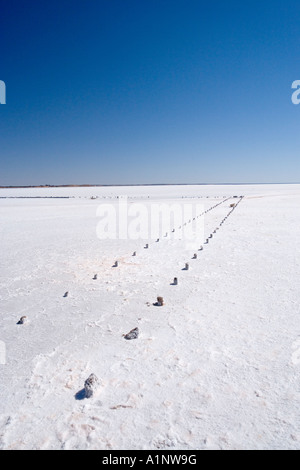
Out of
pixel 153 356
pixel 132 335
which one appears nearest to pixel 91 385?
pixel 153 356

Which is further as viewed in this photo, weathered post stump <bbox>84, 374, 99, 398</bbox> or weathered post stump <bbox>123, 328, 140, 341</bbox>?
weathered post stump <bbox>123, 328, 140, 341</bbox>

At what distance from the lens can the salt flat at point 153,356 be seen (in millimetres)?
1998

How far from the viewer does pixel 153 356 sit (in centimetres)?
286

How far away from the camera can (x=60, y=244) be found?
27.1ft

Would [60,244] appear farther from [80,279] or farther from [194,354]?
[194,354]

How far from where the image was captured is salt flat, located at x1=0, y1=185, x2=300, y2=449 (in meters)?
2.00

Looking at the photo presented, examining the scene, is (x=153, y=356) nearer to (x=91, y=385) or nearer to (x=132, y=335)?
(x=132, y=335)

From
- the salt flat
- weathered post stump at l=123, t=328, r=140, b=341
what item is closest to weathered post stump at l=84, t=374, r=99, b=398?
the salt flat

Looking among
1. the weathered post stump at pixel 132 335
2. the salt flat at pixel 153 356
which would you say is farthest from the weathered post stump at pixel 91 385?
the weathered post stump at pixel 132 335

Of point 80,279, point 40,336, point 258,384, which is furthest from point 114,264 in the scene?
point 258,384

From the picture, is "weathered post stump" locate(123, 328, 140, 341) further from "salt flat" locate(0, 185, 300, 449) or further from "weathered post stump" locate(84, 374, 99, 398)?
"weathered post stump" locate(84, 374, 99, 398)

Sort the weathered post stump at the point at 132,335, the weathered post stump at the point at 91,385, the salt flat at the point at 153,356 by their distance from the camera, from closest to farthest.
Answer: the salt flat at the point at 153,356
the weathered post stump at the point at 91,385
the weathered post stump at the point at 132,335

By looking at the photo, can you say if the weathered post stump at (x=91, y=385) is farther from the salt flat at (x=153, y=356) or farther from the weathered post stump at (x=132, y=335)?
the weathered post stump at (x=132, y=335)
